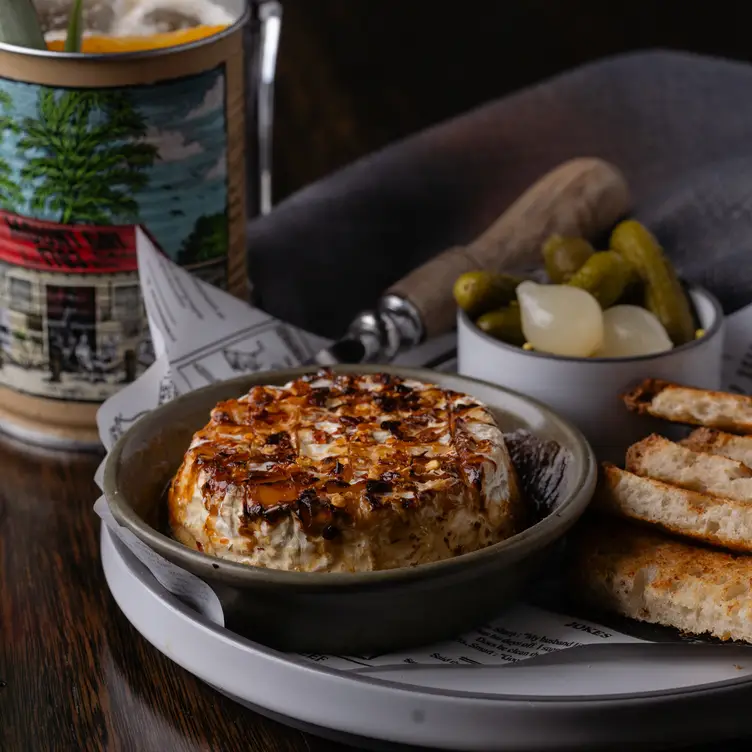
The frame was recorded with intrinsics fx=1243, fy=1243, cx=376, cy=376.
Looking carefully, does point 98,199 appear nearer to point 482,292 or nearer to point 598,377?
point 482,292

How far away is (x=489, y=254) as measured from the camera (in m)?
1.41

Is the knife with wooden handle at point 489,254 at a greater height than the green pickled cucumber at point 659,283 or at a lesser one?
lesser

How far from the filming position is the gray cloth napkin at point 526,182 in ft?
4.84

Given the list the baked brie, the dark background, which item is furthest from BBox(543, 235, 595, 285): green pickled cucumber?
the dark background

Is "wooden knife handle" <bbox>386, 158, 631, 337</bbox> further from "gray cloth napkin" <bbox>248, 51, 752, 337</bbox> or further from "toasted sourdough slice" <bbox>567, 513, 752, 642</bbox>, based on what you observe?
"toasted sourdough slice" <bbox>567, 513, 752, 642</bbox>

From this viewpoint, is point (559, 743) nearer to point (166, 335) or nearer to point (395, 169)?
point (166, 335)

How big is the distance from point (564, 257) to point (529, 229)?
205mm

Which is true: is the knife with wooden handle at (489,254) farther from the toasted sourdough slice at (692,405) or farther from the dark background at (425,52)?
the dark background at (425,52)

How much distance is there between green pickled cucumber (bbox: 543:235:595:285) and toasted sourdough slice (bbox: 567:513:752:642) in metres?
0.34

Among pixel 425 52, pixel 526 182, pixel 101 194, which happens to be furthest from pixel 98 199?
pixel 425 52

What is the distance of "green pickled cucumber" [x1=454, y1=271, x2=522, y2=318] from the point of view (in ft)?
3.90

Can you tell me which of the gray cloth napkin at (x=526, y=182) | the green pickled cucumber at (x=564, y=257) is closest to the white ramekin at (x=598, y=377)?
the green pickled cucumber at (x=564, y=257)

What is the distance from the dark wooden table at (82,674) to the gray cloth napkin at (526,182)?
0.47 m

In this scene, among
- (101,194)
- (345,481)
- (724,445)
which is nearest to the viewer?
(345,481)
